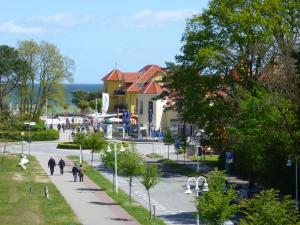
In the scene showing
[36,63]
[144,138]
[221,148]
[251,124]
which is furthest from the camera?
[36,63]

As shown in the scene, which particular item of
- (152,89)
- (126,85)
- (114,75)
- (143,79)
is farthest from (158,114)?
(114,75)

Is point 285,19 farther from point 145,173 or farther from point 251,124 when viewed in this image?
point 145,173

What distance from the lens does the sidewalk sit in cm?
3366

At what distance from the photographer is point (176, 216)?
116 feet

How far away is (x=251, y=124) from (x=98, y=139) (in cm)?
2229

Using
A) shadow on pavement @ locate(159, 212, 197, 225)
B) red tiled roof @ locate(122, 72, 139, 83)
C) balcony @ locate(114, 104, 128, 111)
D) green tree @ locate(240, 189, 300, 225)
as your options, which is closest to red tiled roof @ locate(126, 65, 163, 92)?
red tiled roof @ locate(122, 72, 139, 83)

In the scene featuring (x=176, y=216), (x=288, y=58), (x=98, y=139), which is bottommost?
(x=176, y=216)

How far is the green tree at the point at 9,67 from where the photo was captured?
314ft

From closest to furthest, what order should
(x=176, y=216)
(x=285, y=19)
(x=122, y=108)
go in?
(x=176, y=216), (x=285, y=19), (x=122, y=108)

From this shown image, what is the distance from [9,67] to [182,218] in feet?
214

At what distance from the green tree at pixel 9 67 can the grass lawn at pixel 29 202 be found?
40.2 meters

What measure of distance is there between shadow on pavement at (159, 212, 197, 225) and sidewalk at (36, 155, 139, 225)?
1.86 metres

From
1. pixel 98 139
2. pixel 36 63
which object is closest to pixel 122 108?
pixel 36 63

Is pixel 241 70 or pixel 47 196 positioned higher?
pixel 241 70
